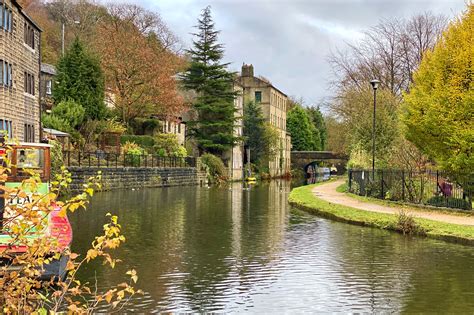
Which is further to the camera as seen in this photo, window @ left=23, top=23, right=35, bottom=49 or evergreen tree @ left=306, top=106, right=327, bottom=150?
evergreen tree @ left=306, top=106, right=327, bottom=150

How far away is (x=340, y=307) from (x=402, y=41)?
47.4 meters

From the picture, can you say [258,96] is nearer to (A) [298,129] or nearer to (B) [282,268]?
(A) [298,129]

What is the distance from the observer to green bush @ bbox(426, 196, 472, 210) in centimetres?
2441

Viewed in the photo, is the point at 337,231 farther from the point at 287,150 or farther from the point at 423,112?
the point at 287,150

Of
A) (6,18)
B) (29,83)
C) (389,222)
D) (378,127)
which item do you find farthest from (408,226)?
(378,127)

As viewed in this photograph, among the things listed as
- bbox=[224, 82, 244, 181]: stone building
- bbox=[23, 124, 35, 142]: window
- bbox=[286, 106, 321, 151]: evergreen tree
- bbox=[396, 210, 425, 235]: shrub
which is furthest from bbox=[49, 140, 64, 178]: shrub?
bbox=[286, 106, 321, 151]: evergreen tree

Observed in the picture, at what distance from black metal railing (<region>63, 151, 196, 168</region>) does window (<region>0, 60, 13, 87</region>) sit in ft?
34.6

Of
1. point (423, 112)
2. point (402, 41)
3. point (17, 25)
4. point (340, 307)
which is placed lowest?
point (340, 307)

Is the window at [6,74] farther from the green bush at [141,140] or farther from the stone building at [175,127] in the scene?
the stone building at [175,127]

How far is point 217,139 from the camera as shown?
65.7 metres

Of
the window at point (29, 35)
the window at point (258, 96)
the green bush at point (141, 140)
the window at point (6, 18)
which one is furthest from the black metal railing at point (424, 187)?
the window at point (258, 96)

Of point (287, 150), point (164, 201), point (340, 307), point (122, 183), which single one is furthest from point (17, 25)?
point (287, 150)

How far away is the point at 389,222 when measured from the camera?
2025 cm

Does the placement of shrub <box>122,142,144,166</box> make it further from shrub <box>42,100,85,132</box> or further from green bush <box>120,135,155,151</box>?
shrub <box>42,100,85,132</box>
